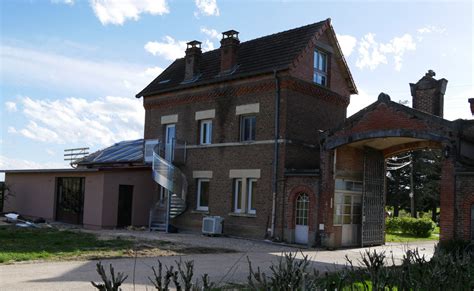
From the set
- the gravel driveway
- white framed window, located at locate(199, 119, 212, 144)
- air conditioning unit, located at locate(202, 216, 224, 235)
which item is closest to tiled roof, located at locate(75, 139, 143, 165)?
white framed window, located at locate(199, 119, 212, 144)

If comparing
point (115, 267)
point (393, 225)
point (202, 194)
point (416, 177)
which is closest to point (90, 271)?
point (115, 267)

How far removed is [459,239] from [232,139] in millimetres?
10656

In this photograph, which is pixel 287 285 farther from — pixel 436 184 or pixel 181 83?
pixel 436 184

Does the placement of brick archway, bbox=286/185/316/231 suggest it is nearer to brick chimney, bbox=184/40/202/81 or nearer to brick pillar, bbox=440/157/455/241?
brick pillar, bbox=440/157/455/241

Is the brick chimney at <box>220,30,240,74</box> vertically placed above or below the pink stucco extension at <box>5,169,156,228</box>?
above

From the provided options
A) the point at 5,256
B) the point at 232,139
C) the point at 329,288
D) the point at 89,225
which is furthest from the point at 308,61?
the point at 329,288

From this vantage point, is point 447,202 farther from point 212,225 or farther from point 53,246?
point 53,246

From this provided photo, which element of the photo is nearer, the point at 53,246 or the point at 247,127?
the point at 53,246

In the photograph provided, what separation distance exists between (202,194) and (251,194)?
3.19 m

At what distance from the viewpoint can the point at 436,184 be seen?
141 feet

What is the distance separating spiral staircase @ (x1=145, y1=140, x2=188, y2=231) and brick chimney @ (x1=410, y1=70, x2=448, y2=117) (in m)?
11.1

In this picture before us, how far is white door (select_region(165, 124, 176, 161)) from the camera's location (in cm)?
2483

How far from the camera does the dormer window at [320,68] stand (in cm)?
2327

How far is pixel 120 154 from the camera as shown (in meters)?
30.0
